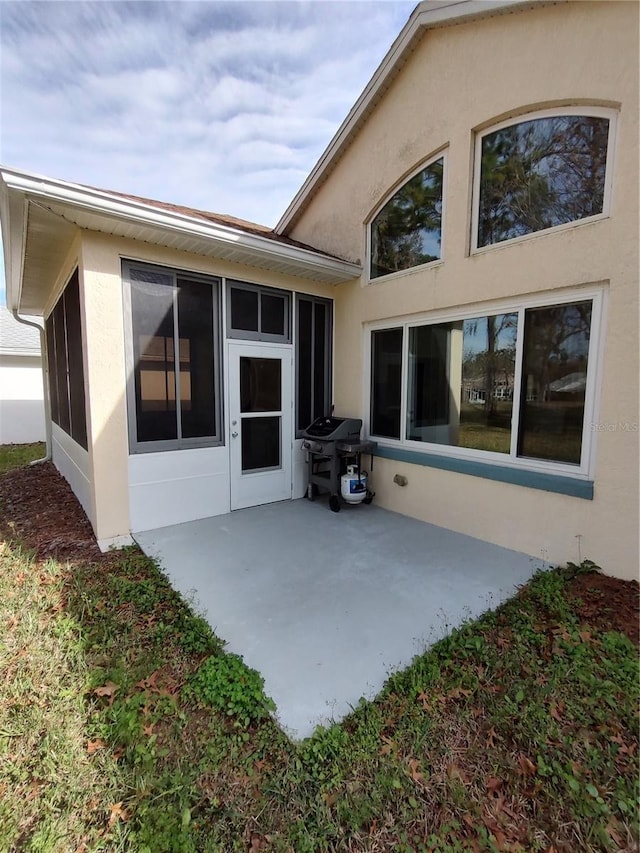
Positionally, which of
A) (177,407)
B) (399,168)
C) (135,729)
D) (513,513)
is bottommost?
(135,729)

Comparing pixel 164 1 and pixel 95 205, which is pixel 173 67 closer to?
pixel 164 1

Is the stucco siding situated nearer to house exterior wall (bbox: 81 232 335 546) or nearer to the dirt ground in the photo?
the dirt ground

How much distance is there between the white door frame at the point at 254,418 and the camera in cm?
488

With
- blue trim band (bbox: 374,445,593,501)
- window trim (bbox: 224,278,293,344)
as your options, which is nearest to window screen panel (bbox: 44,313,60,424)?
window trim (bbox: 224,278,293,344)

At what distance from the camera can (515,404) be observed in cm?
387

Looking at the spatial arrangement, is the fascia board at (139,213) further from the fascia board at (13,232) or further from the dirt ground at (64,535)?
the dirt ground at (64,535)

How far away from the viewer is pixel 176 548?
3.96 meters

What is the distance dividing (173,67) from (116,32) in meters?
0.79

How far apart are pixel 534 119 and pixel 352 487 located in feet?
14.1

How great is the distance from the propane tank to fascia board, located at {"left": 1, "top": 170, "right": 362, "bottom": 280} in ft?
9.07

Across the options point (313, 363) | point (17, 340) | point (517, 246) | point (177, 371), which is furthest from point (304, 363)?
point (17, 340)

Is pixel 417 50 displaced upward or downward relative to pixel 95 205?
upward

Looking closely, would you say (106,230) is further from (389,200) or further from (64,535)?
(389,200)

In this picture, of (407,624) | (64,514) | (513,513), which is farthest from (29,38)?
(513,513)
